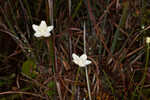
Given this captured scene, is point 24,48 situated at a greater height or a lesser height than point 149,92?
greater

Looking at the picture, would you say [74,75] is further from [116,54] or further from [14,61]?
[14,61]

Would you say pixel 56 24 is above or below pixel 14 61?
above

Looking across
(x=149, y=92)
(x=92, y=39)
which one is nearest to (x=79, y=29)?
(x=92, y=39)

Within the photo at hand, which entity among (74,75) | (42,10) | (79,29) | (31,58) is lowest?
(74,75)

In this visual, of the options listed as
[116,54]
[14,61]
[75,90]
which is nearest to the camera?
[75,90]

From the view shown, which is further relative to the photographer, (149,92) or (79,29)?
(79,29)

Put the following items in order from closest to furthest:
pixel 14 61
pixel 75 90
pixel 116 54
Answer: pixel 75 90 → pixel 116 54 → pixel 14 61

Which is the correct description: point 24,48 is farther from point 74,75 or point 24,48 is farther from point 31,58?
point 74,75

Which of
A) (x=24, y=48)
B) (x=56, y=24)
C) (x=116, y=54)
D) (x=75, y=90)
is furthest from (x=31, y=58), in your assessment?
(x=116, y=54)

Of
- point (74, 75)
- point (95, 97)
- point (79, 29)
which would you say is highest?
point (79, 29)
